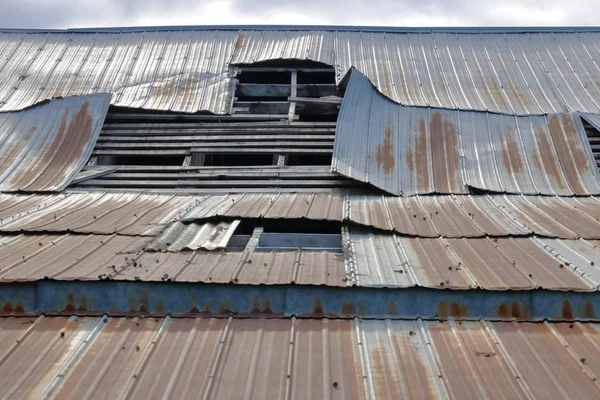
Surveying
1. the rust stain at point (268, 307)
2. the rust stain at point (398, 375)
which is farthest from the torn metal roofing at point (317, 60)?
the rust stain at point (398, 375)

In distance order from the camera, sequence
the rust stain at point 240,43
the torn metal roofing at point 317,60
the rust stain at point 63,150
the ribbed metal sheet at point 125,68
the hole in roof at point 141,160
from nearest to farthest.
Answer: the rust stain at point 63,150 < the hole in roof at point 141,160 < the torn metal roofing at point 317,60 < the ribbed metal sheet at point 125,68 < the rust stain at point 240,43

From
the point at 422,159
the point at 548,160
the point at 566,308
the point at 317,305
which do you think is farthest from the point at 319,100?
the point at 566,308

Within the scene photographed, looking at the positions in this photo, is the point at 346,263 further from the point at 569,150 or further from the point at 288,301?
the point at 569,150

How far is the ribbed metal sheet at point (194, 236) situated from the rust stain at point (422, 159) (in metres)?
4.39

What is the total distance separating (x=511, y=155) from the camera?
12828 millimetres

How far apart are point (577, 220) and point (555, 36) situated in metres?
11.5

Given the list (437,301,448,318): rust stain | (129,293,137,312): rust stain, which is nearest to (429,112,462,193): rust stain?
(437,301,448,318): rust stain

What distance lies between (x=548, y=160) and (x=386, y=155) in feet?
11.6

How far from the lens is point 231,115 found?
→ 48.6 ft

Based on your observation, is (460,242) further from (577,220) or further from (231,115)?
(231,115)

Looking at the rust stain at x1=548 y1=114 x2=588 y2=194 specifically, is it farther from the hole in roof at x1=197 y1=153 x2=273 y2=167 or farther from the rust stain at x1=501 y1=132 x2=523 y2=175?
the hole in roof at x1=197 y1=153 x2=273 y2=167

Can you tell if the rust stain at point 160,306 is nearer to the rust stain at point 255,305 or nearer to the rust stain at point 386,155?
the rust stain at point 255,305

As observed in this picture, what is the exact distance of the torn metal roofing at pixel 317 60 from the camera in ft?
51.1

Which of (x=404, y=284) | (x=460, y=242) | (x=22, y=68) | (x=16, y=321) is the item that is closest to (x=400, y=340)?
(x=404, y=284)
